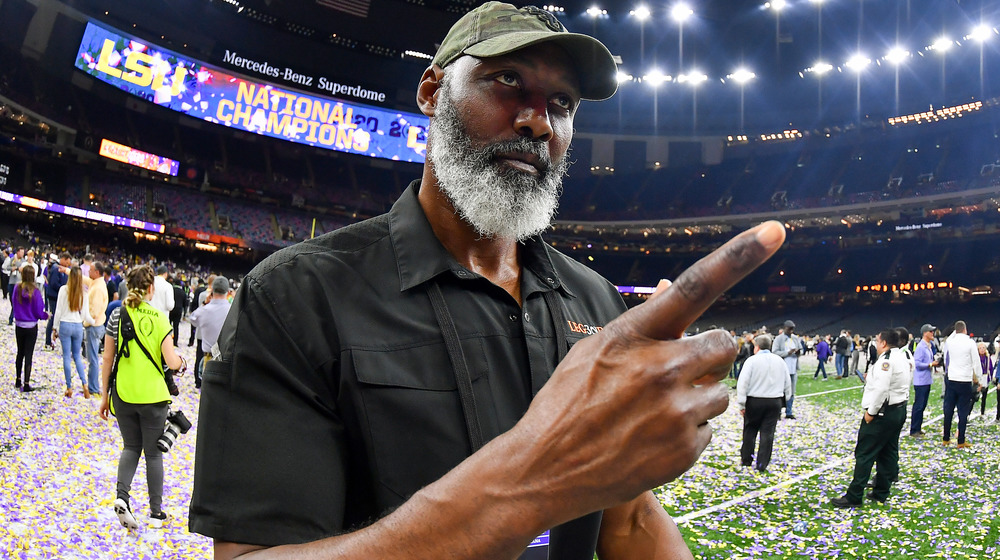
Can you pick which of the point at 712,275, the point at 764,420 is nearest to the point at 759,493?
the point at 764,420

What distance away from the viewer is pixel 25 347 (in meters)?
10.8

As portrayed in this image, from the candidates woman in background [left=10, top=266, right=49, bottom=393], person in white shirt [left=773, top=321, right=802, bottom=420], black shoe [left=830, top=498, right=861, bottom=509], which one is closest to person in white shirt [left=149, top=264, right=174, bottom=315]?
woman in background [left=10, top=266, right=49, bottom=393]

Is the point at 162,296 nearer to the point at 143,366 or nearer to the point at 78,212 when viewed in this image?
the point at 143,366

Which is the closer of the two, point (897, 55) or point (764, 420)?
point (764, 420)

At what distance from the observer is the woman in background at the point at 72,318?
10.4 metres

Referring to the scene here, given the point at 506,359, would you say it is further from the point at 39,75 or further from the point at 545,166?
the point at 39,75

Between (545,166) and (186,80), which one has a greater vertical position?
(186,80)

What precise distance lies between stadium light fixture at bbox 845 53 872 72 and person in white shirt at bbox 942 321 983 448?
39049mm

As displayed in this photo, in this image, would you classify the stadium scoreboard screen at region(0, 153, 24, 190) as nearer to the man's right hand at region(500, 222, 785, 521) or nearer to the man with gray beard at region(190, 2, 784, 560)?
the man with gray beard at region(190, 2, 784, 560)

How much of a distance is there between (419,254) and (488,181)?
26 cm

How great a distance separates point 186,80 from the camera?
135 ft

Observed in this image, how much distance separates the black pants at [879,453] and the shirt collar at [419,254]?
878 cm

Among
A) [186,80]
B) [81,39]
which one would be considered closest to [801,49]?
[186,80]

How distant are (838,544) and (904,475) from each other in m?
4.28
